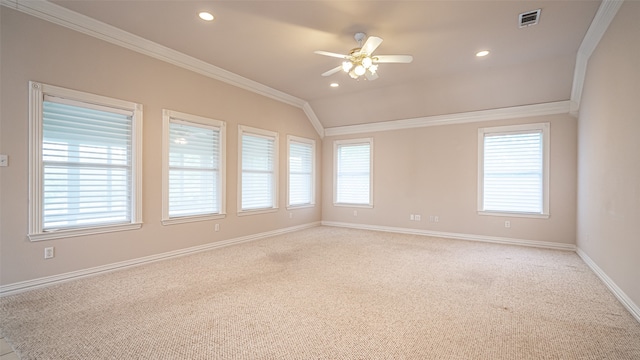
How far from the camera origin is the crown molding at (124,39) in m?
3.05

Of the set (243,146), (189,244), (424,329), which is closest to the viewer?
(424,329)

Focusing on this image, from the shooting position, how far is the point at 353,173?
7.37 m

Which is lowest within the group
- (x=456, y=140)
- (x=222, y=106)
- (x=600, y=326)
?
(x=600, y=326)

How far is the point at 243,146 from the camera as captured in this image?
5516 millimetres

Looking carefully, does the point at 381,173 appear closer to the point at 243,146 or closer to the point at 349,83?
the point at 349,83

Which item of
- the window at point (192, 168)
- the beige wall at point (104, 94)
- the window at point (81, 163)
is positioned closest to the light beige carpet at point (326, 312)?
the beige wall at point (104, 94)

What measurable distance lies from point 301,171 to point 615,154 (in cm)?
547

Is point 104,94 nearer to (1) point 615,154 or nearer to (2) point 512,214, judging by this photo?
(1) point 615,154

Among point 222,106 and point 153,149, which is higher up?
point 222,106

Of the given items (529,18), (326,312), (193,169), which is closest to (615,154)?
(529,18)

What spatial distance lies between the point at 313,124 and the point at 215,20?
4.13m

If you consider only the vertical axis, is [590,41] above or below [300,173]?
above

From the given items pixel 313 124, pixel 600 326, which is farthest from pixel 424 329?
pixel 313 124

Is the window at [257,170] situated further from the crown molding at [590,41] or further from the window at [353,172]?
the crown molding at [590,41]
